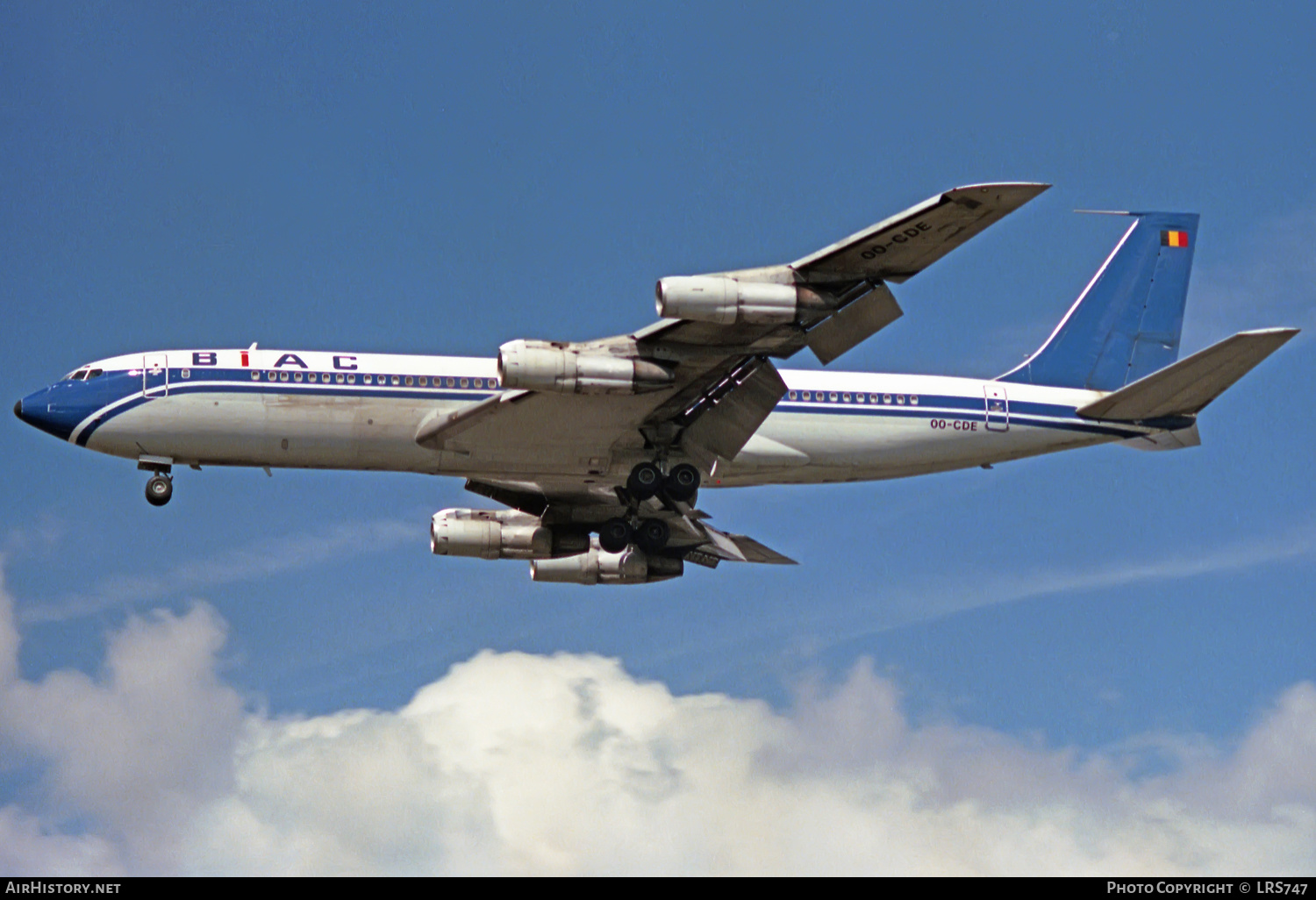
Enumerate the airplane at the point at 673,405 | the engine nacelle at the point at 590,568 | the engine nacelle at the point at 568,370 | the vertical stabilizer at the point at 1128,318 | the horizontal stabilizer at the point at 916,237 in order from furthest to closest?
the engine nacelle at the point at 590,568
the vertical stabilizer at the point at 1128,318
the engine nacelle at the point at 568,370
the airplane at the point at 673,405
the horizontal stabilizer at the point at 916,237

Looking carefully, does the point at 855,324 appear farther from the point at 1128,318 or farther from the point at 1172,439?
the point at 1128,318

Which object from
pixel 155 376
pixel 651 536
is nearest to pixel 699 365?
pixel 651 536

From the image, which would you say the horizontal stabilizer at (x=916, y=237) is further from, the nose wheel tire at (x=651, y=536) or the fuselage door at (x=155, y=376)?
the fuselage door at (x=155, y=376)

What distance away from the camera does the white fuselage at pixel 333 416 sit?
1730 inches

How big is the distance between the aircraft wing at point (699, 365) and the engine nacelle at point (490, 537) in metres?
3.59

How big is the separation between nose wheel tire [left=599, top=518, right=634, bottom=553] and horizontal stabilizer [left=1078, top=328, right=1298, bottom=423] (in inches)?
525

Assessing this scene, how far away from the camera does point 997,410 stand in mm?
47688

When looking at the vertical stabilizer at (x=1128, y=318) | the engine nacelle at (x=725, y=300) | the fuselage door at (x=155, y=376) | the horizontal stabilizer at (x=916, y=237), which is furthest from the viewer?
the vertical stabilizer at (x=1128, y=318)

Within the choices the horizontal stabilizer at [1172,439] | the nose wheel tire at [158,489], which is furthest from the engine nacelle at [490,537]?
the horizontal stabilizer at [1172,439]

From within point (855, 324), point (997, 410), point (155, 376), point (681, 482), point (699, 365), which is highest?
point (155, 376)

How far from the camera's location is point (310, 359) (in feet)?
146

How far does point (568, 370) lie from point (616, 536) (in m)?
9.20

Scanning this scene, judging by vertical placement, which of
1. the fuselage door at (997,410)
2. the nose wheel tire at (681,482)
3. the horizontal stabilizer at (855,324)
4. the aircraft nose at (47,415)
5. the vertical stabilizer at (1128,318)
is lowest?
the nose wheel tire at (681,482)
